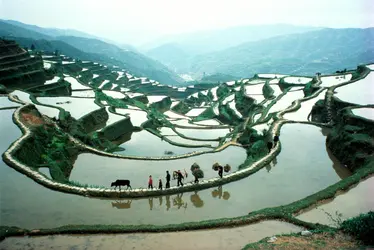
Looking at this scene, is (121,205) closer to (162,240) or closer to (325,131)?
(162,240)

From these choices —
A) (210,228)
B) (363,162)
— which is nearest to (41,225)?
(210,228)

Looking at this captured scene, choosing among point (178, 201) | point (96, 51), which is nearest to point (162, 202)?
point (178, 201)

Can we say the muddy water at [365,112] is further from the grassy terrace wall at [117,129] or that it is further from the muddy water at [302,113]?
the grassy terrace wall at [117,129]

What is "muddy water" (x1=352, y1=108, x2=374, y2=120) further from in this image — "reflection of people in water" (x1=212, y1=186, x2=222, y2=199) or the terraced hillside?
"reflection of people in water" (x1=212, y1=186, x2=222, y2=199)

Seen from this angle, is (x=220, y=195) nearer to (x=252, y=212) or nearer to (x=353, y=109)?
(x=252, y=212)

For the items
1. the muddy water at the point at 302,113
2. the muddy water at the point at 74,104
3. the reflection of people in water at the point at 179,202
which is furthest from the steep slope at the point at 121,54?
the reflection of people in water at the point at 179,202

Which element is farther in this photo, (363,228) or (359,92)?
(359,92)

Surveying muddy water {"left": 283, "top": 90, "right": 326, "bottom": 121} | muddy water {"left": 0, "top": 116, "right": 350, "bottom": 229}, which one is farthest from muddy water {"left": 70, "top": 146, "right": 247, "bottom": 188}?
muddy water {"left": 283, "top": 90, "right": 326, "bottom": 121}
